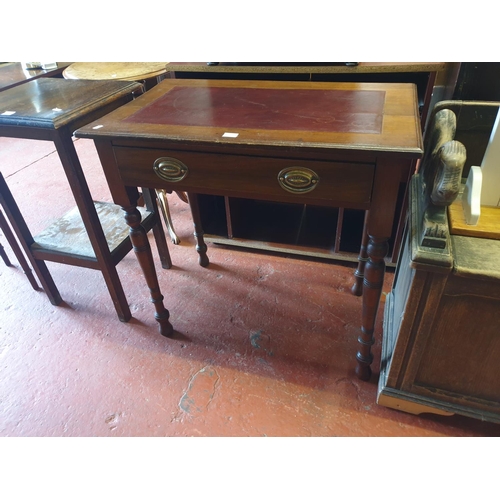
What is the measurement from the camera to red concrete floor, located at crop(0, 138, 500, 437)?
140 centimetres

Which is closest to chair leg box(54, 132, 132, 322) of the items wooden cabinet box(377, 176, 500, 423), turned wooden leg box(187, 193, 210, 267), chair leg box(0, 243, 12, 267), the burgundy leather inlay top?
the burgundy leather inlay top

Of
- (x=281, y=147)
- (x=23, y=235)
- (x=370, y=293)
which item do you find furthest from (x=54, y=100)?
(x=370, y=293)

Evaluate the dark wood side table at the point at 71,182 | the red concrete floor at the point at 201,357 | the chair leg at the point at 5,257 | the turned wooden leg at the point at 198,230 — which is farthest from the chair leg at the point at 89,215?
the chair leg at the point at 5,257

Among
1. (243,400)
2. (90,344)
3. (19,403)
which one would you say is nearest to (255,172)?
(243,400)

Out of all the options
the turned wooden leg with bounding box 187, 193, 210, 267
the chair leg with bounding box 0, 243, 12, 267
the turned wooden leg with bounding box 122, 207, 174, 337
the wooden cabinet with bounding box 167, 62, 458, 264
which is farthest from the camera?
the chair leg with bounding box 0, 243, 12, 267

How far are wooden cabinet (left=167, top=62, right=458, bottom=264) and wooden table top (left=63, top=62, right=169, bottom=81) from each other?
0.15 m

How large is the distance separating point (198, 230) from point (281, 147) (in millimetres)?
1035

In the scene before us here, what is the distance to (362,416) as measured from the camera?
54.7 inches

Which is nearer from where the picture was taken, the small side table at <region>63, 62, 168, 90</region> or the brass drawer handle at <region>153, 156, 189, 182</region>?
the brass drawer handle at <region>153, 156, 189, 182</region>

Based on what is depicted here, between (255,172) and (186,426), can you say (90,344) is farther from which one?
(255,172)

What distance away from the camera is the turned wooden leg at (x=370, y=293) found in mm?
1188

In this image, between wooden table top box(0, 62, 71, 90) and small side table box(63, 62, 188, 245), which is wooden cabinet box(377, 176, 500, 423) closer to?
small side table box(63, 62, 188, 245)

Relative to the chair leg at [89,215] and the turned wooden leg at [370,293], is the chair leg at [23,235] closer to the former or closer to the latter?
the chair leg at [89,215]

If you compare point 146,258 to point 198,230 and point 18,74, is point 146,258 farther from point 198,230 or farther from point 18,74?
point 18,74
